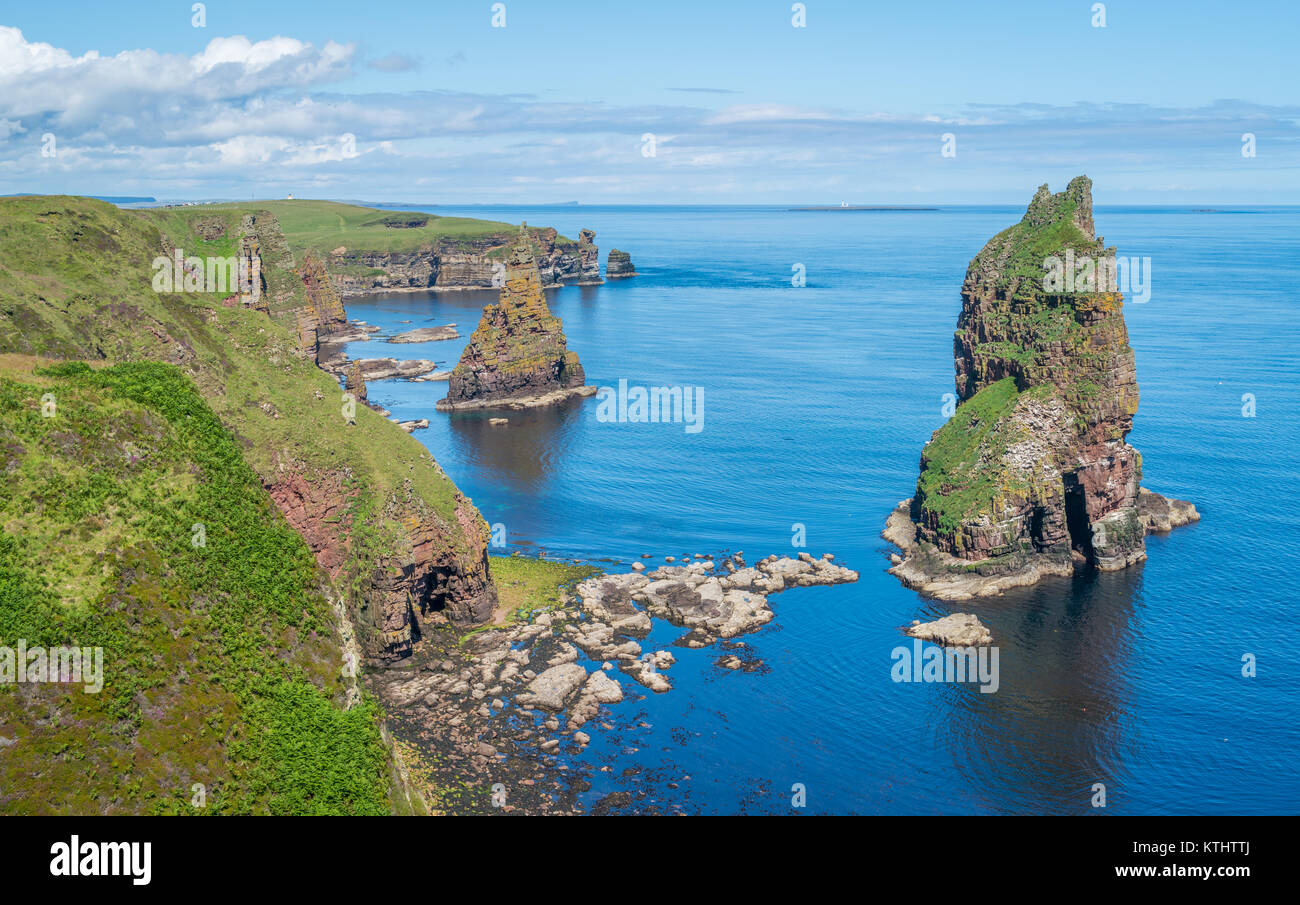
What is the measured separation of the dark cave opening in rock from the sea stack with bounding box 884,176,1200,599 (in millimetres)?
133

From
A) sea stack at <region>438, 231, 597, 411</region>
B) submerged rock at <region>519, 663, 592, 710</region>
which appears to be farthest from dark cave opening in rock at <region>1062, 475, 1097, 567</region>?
sea stack at <region>438, 231, 597, 411</region>

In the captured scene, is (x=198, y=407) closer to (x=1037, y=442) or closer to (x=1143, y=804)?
(x=1143, y=804)

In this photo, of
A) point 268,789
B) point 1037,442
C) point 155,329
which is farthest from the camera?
point 1037,442

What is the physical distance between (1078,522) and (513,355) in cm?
9854

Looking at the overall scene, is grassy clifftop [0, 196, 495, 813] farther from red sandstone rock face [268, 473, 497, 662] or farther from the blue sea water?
the blue sea water

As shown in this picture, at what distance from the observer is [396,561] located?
7706 centimetres

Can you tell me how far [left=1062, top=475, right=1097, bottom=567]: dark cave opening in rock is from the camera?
9750cm

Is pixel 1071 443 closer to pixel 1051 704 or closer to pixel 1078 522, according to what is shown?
pixel 1078 522

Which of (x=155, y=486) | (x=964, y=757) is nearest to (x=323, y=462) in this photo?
(x=155, y=486)

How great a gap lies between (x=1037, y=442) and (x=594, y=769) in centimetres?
5598

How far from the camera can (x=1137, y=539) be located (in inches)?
3871

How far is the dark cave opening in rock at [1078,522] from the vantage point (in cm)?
9750

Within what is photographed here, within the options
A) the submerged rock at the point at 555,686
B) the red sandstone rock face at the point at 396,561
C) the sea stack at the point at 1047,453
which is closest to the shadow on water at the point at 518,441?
the red sandstone rock face at the point at 396,561

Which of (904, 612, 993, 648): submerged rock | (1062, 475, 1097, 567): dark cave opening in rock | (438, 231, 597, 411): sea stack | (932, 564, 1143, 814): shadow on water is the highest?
(438, 231, 597, 411): sea stack
